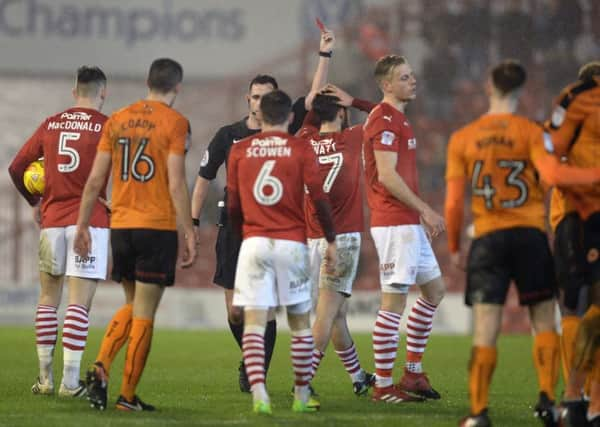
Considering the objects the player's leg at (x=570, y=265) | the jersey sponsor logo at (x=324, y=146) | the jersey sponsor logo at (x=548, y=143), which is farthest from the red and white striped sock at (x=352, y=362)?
the jersey sponsor logo at (x=548, y=143)

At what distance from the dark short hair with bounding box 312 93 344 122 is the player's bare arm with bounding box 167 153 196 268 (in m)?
1.71

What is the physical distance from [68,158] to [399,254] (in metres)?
2.46

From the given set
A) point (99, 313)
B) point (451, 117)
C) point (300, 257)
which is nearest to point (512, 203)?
point (300, 257)

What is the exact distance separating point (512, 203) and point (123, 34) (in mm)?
19656

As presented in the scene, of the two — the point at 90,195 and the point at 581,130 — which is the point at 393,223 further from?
the point at 90,195

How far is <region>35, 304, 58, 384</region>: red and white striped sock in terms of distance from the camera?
32.0 ft

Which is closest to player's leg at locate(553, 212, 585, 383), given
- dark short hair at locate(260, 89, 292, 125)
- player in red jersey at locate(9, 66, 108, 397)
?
dark short hair at locate(260, 89, 292, 125)

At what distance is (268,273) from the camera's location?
26.7 ft

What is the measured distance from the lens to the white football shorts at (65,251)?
963 cm

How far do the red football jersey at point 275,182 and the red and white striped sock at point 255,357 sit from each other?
59 centimetres

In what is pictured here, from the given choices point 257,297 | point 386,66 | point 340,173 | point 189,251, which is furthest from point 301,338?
point 386,66

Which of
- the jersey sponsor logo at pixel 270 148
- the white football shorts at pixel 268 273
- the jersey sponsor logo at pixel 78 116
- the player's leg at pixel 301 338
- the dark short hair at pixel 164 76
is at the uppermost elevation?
the dark short hair at pixel 164 76

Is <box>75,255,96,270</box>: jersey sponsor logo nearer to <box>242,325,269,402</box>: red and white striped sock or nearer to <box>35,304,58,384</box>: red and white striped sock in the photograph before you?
<box>35,304,58,384</box>: red and white striped sock

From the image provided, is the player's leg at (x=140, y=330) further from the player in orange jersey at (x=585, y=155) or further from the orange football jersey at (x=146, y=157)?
the player in orange jersey at (x=585, y=155)
